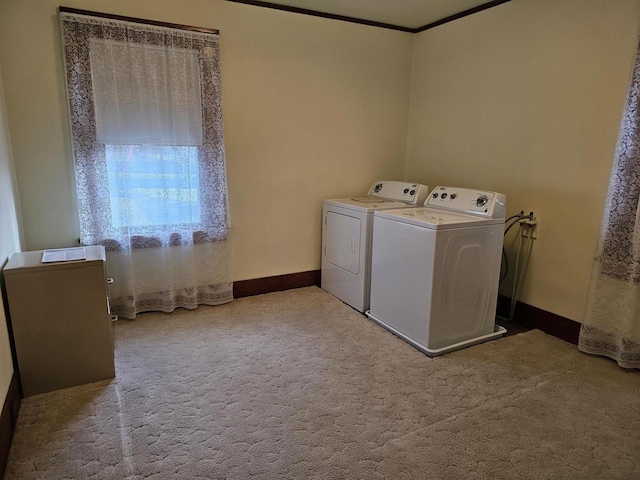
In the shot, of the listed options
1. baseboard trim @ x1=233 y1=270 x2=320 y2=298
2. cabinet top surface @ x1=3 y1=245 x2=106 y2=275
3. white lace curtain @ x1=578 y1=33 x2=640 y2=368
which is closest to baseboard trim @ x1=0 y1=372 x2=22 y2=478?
cabinet top surface @ x1=3 y1=245 x2=106 y2=275

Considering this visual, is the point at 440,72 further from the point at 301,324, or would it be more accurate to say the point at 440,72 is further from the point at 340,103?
the point at 301,324

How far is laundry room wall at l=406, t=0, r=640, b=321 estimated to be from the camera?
259cm

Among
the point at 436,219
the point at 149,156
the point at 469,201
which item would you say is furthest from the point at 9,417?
the point at 469,201

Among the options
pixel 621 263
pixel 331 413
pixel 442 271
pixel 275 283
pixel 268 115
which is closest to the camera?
pixel 331 413

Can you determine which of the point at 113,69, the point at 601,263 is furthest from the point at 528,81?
the point at 113,69

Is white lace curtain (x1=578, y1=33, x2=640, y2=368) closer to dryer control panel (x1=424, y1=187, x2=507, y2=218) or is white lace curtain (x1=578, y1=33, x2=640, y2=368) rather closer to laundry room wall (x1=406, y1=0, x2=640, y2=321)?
laundry room wall (x1=406, y1=0, x2=640, y2=321)

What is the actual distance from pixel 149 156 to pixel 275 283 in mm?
1540

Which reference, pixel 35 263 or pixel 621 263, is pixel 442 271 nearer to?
pixel 621 263

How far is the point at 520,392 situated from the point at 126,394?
215 centimetres

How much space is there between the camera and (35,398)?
2158mm

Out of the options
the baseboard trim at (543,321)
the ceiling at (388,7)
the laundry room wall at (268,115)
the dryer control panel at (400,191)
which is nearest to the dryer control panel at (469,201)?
the dryer control panel at (400,191)

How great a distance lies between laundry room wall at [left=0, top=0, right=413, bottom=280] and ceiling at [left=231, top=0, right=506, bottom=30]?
0.33ft

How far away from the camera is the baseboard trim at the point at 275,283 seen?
3.64 metres

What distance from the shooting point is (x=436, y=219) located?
8.82 feet
